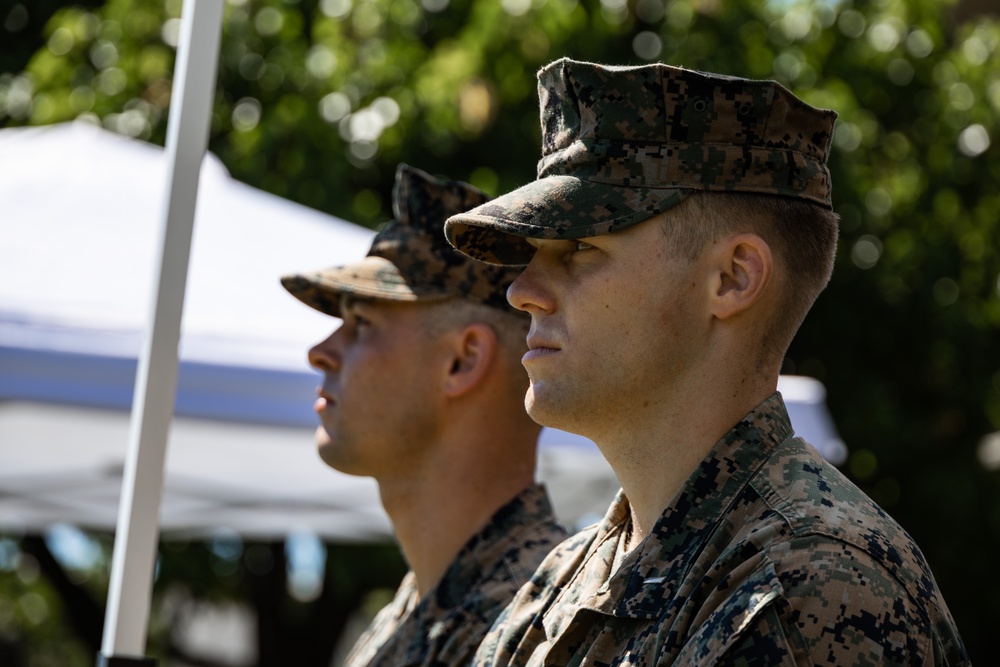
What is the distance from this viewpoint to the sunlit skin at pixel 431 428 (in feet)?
10.3

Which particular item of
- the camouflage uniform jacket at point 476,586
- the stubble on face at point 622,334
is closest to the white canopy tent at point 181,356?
the camouflage uniform jacket at point 476,586

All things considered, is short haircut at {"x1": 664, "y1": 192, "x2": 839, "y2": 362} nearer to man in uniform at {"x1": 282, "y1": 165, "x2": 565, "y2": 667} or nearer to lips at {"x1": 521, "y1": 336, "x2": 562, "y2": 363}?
lips at {"x1": 521, "y1": 336, "x2": 562, "y2": 363}

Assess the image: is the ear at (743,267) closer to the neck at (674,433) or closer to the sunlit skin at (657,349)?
the sunlit skin at (657,349)

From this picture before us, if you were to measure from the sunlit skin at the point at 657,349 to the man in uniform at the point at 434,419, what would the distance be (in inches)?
42.4

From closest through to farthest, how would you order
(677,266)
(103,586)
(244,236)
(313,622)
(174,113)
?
(677,266) → (174,113) → (244,236) → (313,622) → (103,586)

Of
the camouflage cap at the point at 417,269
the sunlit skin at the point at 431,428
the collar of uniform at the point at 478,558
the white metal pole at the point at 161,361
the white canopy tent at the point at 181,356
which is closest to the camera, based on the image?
the white metal pole at the point at 161,361

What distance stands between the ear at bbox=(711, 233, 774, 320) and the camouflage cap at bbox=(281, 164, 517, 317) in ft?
4.29

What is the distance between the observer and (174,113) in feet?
9.41

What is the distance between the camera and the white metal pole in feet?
8.67

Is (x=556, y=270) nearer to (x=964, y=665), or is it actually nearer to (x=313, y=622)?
(x=964, y=665)

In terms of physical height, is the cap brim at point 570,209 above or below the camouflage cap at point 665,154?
below

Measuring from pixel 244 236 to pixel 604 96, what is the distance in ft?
8.46

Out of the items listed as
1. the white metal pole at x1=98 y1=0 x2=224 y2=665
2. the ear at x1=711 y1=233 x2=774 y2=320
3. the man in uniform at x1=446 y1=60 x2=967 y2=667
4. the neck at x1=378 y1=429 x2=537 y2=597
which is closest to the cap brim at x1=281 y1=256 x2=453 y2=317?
the neck at x1=378 y1=429 x2=537 y2=597

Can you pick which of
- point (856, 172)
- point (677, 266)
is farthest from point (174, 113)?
point (856, 172)
